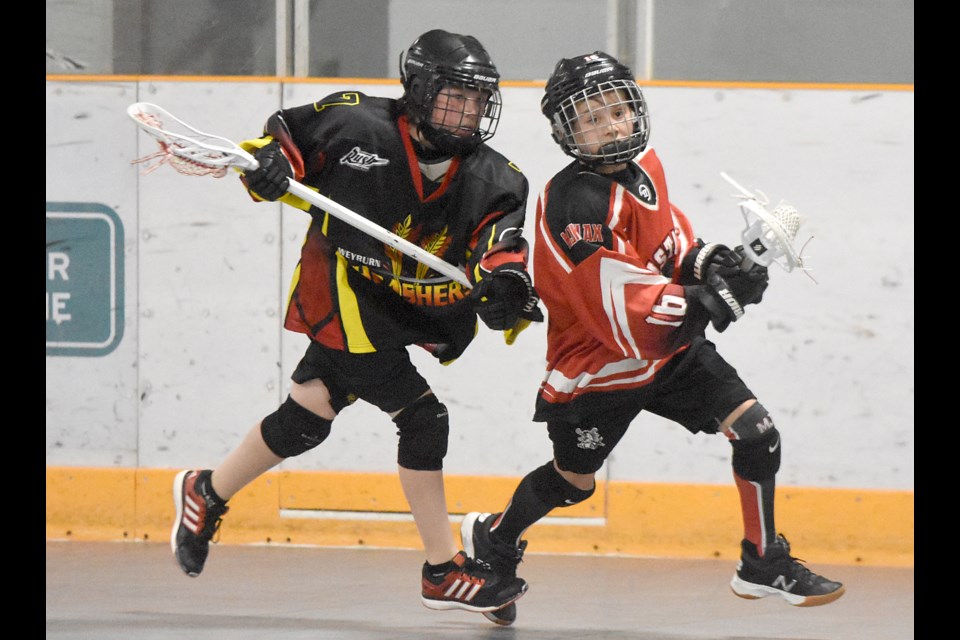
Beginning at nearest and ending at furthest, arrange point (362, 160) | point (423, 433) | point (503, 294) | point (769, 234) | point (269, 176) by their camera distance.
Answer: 1. point (769, 234)
2. point (503, 294)
3. point (269, 176)
4. point (362, 160)
5. point (423, 433)

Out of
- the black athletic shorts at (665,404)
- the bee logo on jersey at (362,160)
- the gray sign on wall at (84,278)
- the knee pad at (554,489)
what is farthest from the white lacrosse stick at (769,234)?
the gray sign on wall at (84,278)

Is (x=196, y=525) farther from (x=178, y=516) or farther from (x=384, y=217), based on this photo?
(x=384, y=217)

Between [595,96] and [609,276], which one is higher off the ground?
[595,96]

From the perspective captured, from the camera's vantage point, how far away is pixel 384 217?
3350mm

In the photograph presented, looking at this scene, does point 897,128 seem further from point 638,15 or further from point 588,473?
point 588,473

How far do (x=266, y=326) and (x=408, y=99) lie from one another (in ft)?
5.03

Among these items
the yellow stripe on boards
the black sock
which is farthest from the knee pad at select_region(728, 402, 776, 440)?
the yellow stripe on boards

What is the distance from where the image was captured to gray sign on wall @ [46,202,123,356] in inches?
184

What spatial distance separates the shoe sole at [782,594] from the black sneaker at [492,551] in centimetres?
54

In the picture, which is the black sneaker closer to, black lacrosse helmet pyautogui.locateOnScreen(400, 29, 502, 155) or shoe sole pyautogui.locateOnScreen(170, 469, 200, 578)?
shoe sole pyautogui.locateOnScreen(170, 469, 200, 578)

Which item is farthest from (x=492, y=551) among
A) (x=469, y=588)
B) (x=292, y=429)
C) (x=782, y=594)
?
(x=782, y=594)

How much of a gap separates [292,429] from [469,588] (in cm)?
59

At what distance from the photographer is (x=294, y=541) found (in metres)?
4.61

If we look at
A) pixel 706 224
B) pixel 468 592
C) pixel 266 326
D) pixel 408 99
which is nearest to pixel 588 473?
pixel 468 592
